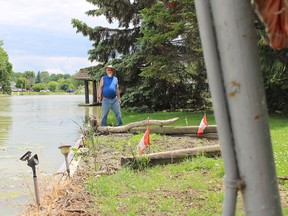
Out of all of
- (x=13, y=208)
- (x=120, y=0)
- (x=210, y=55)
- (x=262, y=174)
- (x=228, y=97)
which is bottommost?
(x=13, y=208)

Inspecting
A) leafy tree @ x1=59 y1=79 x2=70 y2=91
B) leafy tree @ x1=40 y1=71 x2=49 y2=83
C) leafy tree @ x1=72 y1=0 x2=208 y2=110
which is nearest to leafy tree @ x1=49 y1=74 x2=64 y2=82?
leafy tree @ x1=40 y1=71 x2=49 y2=83

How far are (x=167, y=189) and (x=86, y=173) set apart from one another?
5.10 ft

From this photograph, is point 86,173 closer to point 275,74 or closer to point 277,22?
point 277,22

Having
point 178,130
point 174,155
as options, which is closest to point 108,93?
point 178,130

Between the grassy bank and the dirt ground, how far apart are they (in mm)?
169

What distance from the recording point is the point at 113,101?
1250 centimetres

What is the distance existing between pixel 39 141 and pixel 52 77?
173369mm

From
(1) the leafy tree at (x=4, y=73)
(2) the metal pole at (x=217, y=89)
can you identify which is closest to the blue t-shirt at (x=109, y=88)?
(2) the metal pole at (x=217, y=89)

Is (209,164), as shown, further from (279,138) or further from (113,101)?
(113,101)

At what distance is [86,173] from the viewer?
259 inches

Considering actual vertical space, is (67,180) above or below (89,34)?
below

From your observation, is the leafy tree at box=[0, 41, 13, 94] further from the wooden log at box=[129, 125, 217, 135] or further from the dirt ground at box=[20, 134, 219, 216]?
the dirt ground at box=[20, 134, 219, 216]

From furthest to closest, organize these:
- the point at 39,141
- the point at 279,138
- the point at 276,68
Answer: the point at 276,68 < the point at 39,141 < the point at 279,138

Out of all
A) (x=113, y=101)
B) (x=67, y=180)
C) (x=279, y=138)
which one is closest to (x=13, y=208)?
(x=67, y=180)
